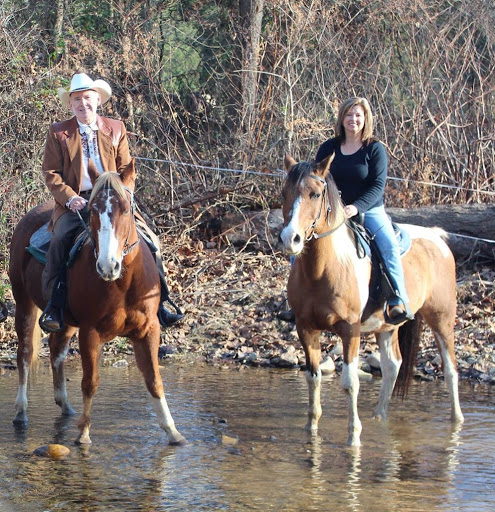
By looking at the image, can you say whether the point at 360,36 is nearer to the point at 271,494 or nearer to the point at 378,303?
the point at 378,303

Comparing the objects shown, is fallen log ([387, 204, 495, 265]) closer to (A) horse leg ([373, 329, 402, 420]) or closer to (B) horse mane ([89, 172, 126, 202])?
(A) horse leg ([373, 329, 402, 420])

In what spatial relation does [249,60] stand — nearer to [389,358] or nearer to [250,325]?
[250,325]

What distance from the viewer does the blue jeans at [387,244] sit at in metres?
7.77

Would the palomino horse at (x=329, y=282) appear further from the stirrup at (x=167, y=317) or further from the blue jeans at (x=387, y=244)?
the stirrup at (x=167, y=317)

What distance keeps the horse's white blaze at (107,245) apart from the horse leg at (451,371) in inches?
145

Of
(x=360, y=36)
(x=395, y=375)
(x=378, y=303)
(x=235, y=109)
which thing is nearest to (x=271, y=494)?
(x=378, y=303)

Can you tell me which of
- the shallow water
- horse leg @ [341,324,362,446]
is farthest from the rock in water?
horse leg @ [341,324,362,446]

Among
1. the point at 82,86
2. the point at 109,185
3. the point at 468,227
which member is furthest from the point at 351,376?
the point at 468,227

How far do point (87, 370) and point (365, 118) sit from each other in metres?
3.22

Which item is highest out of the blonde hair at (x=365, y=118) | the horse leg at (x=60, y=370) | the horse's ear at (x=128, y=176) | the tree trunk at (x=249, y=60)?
the tree trunk at (x=249, y=60)

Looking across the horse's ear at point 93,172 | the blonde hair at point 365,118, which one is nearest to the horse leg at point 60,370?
the horse's ear at point 93,172

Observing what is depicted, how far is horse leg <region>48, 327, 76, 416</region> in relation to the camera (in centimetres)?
830

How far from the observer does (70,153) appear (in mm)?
7422

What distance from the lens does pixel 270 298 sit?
1236 centimetres
